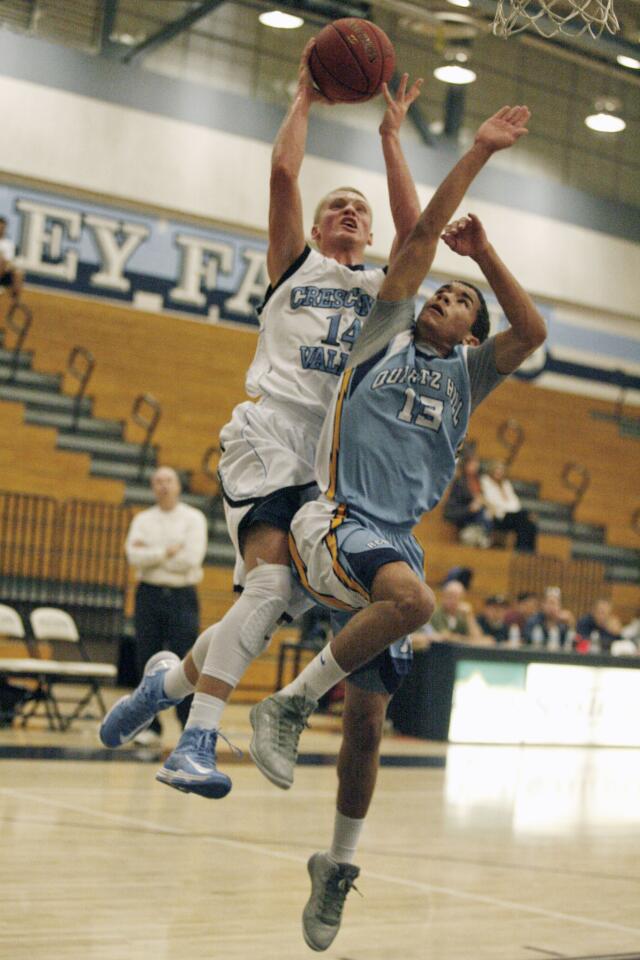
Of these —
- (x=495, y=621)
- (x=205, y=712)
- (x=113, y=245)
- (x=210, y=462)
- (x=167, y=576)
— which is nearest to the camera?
(x=205, y=712)

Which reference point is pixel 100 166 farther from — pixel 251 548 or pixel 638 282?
pixel 251 548

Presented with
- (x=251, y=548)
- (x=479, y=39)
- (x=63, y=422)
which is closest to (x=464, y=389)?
(x=251, y=548)

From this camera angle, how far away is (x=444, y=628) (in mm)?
12555

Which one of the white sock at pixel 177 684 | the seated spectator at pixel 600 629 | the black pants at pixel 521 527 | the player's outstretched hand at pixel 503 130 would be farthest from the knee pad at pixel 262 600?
the black pants at pixel 521 527

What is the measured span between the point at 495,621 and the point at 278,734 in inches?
376

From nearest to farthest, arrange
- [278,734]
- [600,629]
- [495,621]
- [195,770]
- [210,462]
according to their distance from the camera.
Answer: [195,770] → [278,734] → [495,621] → [600,629] → [210,462]

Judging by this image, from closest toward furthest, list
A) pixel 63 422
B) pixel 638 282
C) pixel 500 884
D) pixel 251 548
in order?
pixel 251 548 < pixel 500 884 < pixel 63 422 < pixel 638 282

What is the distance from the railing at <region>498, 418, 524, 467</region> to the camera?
17.9 metres

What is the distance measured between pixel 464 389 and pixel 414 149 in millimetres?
12739

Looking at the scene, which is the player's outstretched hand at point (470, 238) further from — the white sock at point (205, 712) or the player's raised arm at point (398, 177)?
the white sock at point (205, 712)

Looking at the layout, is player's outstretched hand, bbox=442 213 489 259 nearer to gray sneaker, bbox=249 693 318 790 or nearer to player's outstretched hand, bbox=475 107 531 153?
player's outstretched hand, bbox=475 107 531 153

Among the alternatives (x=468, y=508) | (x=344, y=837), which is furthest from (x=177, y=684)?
(x=468, y=508)

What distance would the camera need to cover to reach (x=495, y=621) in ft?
44.7

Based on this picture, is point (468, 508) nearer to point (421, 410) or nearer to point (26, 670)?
point (26, 670)
